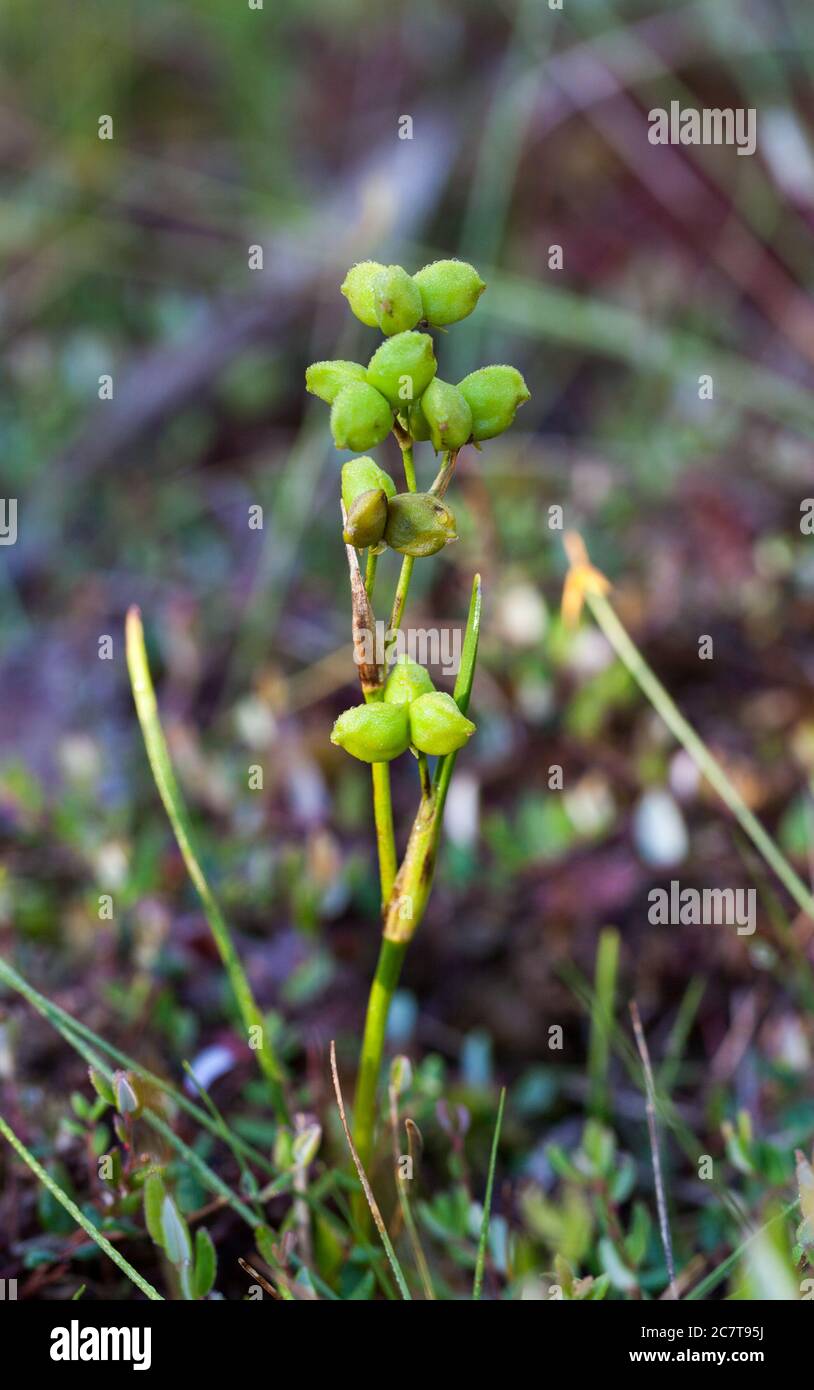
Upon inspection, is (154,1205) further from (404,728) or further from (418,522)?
(418,522)

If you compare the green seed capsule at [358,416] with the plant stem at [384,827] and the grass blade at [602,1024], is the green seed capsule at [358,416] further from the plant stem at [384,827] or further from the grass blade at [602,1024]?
the grass blade at [602,1024]

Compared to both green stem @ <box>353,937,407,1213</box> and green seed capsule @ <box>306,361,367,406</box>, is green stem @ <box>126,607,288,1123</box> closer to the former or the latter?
green stem @ <box>353,937,407,1213</box>

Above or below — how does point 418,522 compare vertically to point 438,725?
above

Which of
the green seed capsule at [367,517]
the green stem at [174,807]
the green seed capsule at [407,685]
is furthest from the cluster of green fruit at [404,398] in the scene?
the green stem at [174,807]

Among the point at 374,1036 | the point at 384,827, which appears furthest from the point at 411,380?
the point at 374,1036

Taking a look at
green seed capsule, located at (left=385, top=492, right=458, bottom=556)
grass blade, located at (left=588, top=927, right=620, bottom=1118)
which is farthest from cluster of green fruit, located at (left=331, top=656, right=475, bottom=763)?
grass blade, located at (left=588, top=927, right=620, bottom=1118)
